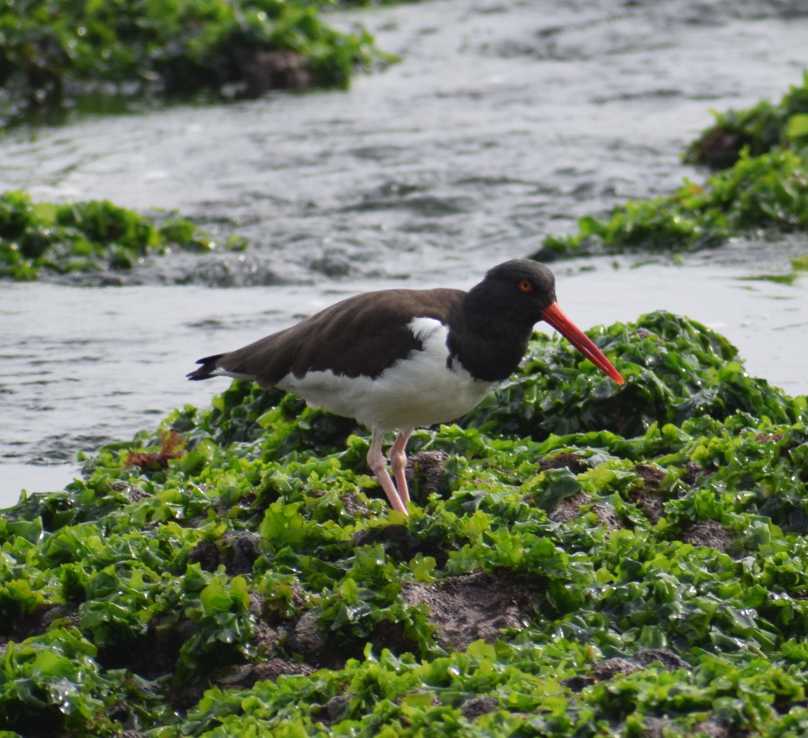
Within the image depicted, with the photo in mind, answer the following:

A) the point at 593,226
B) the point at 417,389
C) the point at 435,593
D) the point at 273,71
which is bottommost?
the point at 593,226

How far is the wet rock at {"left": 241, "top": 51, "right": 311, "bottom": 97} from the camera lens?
1620 centimetres

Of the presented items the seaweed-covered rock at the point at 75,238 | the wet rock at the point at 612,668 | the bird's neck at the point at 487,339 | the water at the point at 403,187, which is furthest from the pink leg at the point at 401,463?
the seaweed-covered rock at the point at 75,238

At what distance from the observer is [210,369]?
5496mm

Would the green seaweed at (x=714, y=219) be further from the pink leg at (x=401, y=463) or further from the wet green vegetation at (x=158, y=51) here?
the wet green vegetation at (x=158, y=51)

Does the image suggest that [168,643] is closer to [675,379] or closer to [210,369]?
[210,369]

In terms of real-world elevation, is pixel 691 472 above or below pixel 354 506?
below

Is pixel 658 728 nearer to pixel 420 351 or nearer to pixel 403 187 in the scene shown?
pixel 420 351

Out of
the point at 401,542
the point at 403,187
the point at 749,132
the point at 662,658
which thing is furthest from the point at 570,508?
the point at 749,132

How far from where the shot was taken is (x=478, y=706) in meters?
3.22

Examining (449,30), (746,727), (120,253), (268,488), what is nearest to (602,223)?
(120,253)

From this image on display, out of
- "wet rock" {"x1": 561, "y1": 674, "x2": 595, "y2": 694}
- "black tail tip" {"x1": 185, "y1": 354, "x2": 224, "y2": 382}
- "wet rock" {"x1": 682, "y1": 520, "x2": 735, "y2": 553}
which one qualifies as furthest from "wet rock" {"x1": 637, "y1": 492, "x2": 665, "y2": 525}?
"black tail tip" {"x1": 185, "y1": 354, "x2": 224, "y2": 382}

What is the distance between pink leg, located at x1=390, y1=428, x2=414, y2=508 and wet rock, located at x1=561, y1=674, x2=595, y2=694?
1570 mm

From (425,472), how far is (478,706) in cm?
195

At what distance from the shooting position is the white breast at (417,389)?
462 centimetres
